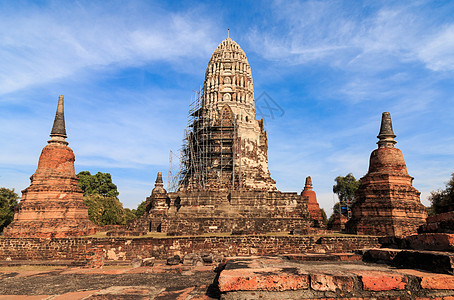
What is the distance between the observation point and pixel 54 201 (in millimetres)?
15656

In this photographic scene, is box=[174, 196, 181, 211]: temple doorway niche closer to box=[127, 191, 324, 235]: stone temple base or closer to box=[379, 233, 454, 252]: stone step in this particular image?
box=[127, 191, 324, 235]: stone temple base

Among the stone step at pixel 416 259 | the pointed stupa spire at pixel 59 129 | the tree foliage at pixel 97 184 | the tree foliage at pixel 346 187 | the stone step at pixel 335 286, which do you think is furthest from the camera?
the tree foliage at pixel 346 187

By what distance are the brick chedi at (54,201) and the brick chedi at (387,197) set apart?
15.5 m

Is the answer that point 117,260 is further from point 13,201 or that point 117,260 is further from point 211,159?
point 13,201

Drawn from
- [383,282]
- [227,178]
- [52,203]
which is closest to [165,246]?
[52,203]

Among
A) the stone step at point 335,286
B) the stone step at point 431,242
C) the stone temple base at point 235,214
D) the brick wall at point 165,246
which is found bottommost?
the brick wall at point 165,246

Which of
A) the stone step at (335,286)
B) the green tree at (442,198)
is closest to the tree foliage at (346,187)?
the green tree at (442,198)

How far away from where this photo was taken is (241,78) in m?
28.7

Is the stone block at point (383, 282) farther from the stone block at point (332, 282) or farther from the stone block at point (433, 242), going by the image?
the stone block at point (433, 242)

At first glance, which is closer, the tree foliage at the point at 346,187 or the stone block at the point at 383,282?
the stone block at the point at 383,282

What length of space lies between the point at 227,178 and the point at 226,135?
13.0 ft

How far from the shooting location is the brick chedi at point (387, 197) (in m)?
15.4

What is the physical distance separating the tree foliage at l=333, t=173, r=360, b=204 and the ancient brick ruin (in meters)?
21.8

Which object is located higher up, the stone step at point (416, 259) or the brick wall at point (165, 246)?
the stone step at point (416, 259)
